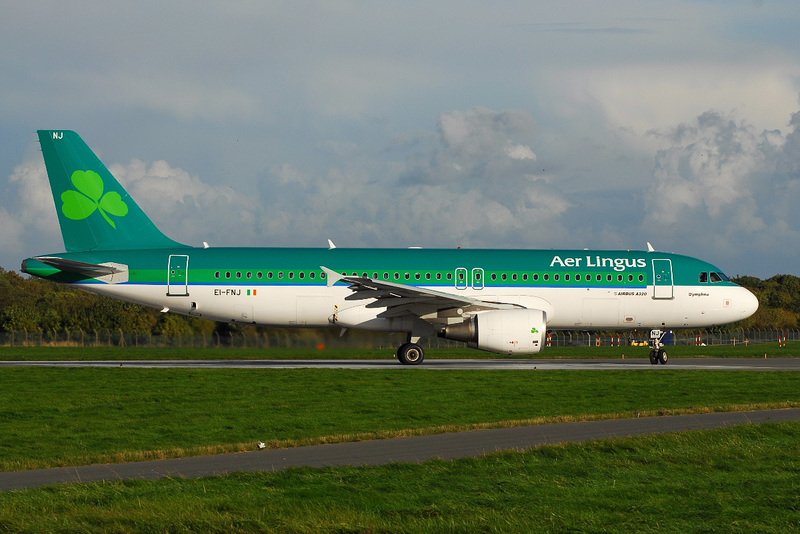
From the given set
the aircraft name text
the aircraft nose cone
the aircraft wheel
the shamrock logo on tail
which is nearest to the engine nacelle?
the aircraft wheel

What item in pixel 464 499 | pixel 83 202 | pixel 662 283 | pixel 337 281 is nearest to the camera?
pixel 464 499

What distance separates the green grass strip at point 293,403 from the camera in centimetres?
1470

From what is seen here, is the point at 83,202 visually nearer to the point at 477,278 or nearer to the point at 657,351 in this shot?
the point at 477,278

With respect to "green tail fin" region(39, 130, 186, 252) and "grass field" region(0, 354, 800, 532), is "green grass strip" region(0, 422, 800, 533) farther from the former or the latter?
"green tail fin" region(39, 130, 186, 252)

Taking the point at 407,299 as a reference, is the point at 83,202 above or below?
above

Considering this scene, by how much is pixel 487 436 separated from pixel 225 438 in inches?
168

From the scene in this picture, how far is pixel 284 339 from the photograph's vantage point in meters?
34.2

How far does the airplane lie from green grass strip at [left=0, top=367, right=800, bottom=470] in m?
4.20

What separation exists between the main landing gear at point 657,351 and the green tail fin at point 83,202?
61.6 ft

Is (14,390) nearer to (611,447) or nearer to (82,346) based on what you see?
(611,447)

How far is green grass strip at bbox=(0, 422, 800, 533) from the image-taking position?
8.36 m

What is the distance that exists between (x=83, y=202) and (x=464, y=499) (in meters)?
26.2

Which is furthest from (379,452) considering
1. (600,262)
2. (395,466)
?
(600,262)

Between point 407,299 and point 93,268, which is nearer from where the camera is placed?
point 407,299
